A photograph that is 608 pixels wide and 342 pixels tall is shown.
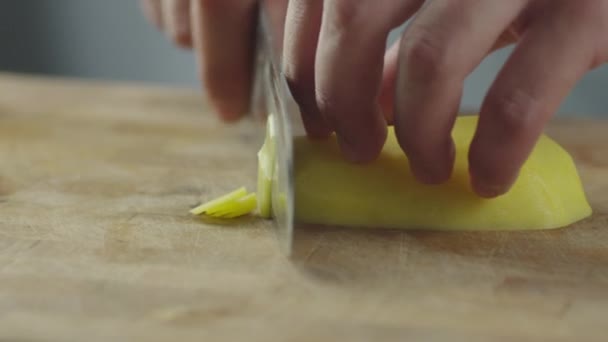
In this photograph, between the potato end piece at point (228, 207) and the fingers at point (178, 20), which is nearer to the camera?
the potato end piece at point (228, 207)

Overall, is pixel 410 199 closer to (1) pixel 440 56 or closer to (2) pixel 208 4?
(1) pixel 440 56

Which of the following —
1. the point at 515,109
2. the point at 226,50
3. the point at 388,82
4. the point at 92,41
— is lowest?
the point at 92,41

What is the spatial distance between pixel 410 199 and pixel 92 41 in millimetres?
2098

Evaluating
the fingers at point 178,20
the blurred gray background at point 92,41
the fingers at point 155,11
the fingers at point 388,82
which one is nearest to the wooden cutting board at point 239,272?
the fingers at point 388,82

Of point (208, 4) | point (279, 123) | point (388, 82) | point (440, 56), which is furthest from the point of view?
point (208, 4)

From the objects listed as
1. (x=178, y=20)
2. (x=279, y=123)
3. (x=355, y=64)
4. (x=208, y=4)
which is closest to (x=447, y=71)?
(x=355, y=64)

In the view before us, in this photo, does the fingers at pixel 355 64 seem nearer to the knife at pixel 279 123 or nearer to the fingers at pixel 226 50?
the knife at pixel 279 123

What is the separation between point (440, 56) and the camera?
Result: 81 cm

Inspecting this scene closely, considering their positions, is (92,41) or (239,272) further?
(92,41)

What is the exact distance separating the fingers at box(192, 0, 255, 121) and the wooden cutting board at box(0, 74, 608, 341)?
21 cm

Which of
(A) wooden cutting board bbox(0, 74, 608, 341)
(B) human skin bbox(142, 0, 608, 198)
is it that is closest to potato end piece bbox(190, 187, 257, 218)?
(A) wooden cutting board bbox(0, 74, 608, 341)

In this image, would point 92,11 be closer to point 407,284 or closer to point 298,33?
point 298,33

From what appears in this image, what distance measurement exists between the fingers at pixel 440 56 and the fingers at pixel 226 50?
0.54m

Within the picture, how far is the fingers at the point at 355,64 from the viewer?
854mm
